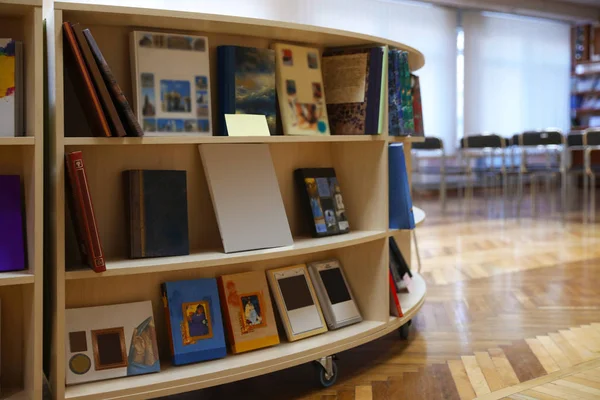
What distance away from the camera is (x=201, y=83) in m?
2.10

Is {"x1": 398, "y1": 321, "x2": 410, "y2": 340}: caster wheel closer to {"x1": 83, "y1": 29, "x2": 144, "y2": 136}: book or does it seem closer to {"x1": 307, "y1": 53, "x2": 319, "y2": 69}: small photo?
{"x1": 307, "y1": 53, "x2": 319, "y2": 69}: small photo

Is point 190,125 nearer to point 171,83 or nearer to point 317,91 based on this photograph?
point 171,83

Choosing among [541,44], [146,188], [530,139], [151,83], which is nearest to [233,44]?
[151,83]

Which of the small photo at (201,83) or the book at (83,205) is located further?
the small photo at (201,83)

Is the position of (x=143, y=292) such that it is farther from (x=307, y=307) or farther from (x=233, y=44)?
(x=233, y=44)

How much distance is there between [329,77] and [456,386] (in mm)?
1125

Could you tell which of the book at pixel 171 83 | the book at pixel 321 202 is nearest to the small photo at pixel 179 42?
the book at pixel 171 83

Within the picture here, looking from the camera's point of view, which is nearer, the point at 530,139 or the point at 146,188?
the point at 146,188

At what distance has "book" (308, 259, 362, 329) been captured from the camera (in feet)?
7.93

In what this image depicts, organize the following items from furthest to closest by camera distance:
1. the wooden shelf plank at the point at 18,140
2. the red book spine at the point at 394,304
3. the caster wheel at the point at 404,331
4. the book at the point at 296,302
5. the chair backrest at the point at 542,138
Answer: the chair backrest at the point at 542,138 → the caster wheel at the point at 404,331 → the red book spine at the point at 394,304 → the book at the point at 296,302 → the wooden shelf plank at the point at 18,140

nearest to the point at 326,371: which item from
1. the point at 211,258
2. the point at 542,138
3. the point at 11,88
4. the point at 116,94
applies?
the point at 211,258

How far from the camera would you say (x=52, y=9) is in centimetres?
179

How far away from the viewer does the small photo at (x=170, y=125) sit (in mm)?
2012

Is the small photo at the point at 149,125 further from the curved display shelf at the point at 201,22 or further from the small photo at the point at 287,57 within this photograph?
the small photo at the point at 287,57
